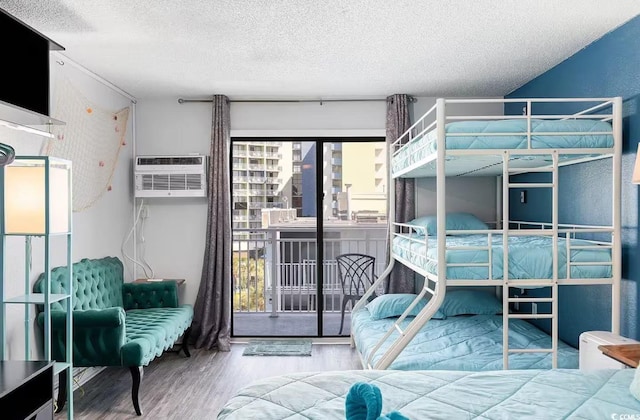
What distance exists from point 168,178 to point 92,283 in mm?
1370

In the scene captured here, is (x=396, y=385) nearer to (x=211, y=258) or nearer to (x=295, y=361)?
(x=295, y=361)

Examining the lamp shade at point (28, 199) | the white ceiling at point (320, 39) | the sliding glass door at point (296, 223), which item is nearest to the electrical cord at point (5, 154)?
the lamp shade at point (28, 199)

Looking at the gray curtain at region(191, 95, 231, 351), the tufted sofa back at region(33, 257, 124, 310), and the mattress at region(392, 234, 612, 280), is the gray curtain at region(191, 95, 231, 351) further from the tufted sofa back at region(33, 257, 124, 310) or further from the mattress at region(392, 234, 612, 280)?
the mattress at region(392, 234, 612, 280)

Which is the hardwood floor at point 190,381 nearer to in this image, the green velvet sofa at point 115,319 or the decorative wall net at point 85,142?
the green velvet sofa at point 115,319

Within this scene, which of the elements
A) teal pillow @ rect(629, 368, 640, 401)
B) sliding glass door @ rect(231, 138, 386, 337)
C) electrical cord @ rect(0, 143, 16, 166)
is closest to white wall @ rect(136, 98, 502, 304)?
sliding glass door @ rect(231, 138, 386, 337)

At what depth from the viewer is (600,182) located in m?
3.35

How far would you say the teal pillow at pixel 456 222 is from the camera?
450cm

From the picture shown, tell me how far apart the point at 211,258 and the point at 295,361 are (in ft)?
4.35

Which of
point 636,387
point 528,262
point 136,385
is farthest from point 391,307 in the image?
point 636,387

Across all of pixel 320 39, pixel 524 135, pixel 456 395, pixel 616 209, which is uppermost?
pixel 320 39

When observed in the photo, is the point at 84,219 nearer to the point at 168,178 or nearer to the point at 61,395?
the point at 168,178

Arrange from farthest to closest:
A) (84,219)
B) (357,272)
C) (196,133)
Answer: (357,272) → (196,133) → (84,219)

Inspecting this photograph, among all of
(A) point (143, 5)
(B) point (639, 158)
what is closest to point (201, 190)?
(A) point (143, 5)

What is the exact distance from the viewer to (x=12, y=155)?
7.82 feet
